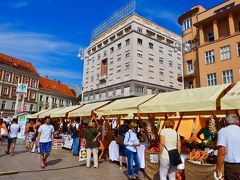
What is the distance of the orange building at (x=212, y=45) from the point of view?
24859 mm

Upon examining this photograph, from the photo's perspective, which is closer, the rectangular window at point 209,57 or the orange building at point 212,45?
the orange building at point 212,45

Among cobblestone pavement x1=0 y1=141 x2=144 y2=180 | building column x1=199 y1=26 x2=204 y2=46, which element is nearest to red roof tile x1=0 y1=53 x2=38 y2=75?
building column x1=199 y1=26 x2=204 y2=46

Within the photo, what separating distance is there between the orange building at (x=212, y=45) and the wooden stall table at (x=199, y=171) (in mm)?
21364

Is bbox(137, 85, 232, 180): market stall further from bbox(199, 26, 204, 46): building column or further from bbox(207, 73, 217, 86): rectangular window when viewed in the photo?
bbox(199, 26, 204, 46): building column

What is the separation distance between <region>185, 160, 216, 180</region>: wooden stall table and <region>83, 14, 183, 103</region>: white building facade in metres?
41.2

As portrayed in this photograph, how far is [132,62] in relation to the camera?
48938mm

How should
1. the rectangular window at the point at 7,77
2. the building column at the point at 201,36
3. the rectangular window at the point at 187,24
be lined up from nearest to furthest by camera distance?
the building column at the point at 201,36 < the rectangular window at the point at 187,24 < the rectangular window at the point at 7,77

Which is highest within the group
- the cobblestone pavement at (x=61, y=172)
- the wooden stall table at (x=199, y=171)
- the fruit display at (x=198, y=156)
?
the fruit display at (x=198, y=156)

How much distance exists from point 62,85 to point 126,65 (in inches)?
1736

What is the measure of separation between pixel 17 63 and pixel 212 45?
5747cm

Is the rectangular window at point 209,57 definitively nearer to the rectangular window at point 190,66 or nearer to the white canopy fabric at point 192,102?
the rectangular window at point 190,66

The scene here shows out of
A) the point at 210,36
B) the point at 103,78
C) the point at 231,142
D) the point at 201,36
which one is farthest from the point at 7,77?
the point at 231,142

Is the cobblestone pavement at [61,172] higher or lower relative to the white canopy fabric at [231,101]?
lower

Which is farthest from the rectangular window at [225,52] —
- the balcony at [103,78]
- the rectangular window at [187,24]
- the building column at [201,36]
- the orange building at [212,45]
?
the balcony at [103,78]
